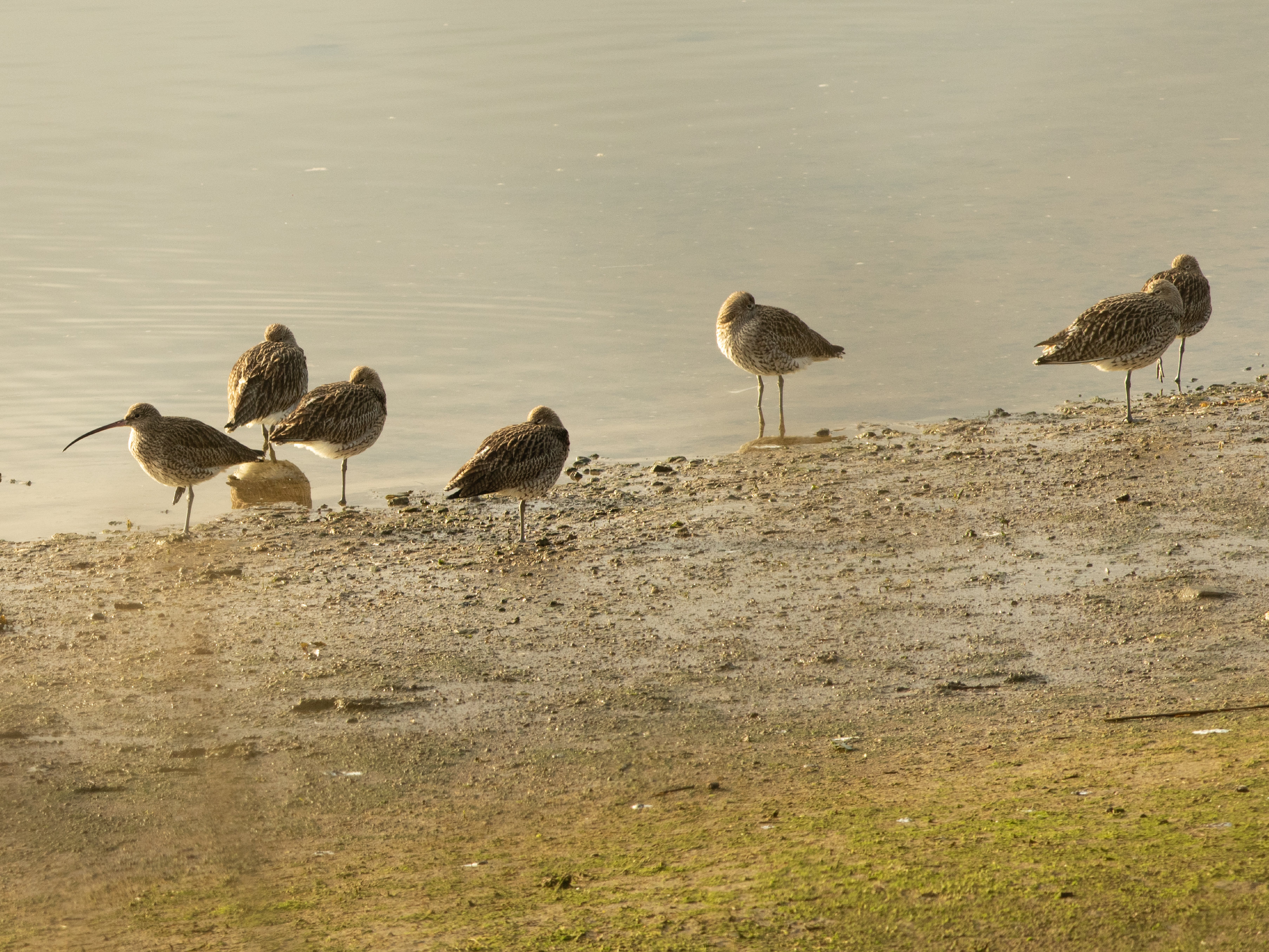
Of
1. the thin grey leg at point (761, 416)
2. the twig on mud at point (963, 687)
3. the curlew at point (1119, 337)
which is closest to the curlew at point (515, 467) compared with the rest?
the thin grey leg at point (761, 416)

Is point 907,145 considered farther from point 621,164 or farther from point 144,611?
point 144,611

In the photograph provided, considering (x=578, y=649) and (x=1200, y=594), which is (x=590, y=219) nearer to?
(x=578, y=649)

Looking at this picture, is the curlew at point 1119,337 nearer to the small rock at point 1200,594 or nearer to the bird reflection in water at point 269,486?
the small rock at point 1200,594

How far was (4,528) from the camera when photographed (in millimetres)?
10445

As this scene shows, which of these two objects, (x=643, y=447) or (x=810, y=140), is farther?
(x=810, y=140)

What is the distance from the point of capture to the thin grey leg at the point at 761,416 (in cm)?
1284

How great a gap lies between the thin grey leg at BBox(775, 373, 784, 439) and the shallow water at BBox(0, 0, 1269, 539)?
0.13 m

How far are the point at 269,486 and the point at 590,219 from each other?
29.1 ft

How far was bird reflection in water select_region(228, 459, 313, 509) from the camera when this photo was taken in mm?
11320

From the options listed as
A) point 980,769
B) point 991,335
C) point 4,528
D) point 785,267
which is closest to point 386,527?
point 4,528

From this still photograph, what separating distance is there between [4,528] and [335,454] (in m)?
2.37

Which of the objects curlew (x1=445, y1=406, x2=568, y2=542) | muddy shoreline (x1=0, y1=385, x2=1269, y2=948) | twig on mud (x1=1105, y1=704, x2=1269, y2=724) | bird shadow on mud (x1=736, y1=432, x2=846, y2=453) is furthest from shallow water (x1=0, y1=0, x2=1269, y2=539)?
twig on mud (x1=1105, y1=704, x2=1269, y2=724)

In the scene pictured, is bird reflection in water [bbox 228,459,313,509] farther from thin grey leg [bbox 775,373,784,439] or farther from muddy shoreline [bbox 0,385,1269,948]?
thin grey leg [bbox 775,373,784,439]

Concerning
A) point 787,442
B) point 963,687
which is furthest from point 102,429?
point 963,687
